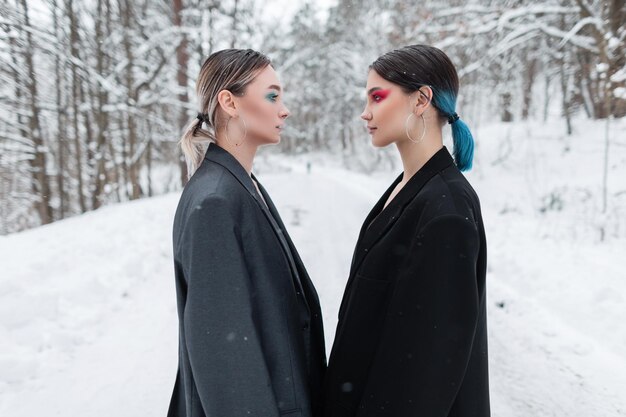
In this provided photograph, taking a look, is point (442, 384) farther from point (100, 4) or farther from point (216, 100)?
point (100, 4)

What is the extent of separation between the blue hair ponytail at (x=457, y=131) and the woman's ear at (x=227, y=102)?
782mm

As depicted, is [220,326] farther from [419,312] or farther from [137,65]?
[137,65]

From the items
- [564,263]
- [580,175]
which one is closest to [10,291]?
[564,263]

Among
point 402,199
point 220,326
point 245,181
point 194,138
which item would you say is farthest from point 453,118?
point 220,326

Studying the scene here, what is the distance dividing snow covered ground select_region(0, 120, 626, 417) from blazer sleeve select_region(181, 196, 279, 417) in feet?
7.58

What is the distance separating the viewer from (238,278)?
122 cm

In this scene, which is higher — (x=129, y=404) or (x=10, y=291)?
(x=10, y=291)

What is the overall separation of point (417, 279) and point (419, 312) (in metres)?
0.10

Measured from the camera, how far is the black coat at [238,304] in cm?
120

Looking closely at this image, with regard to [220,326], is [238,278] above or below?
above

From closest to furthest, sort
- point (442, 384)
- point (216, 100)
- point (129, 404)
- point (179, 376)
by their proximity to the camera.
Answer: point (442, 384) < point (216, 100) < point (179, 376) < point (129, 404)

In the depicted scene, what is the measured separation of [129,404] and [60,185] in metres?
9.66

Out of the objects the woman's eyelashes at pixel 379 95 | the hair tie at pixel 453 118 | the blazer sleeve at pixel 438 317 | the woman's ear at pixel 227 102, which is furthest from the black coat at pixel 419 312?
the woman's ear at pixel 227 102

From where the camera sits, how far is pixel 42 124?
9.95 metres
